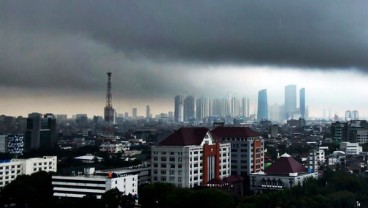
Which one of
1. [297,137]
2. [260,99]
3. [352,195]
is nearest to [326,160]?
[352,195]

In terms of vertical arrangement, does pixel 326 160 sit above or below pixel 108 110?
A: below

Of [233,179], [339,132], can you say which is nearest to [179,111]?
[339,132]

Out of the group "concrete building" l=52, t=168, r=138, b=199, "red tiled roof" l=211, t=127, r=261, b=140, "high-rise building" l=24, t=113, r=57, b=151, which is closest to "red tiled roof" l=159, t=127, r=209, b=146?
"red tiled roof" l=211, t=127, r=261, b=140

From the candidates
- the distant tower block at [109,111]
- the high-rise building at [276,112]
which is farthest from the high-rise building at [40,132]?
the high-rise building at [276,112]

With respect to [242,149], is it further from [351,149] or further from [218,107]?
[218,107]

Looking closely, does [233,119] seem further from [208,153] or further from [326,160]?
[208,153]
